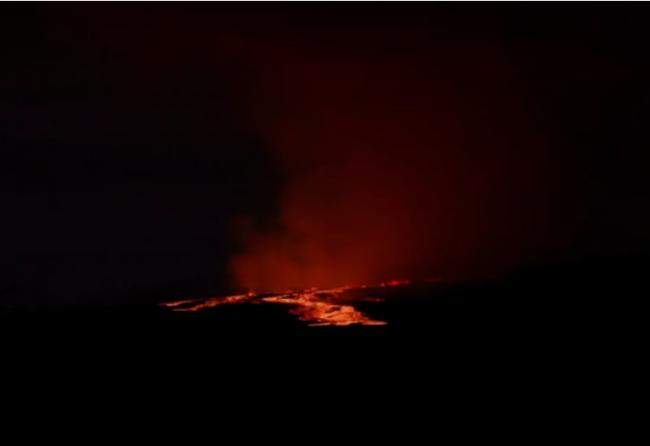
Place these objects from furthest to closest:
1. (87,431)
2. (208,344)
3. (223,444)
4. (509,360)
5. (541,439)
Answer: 1. (208,344)
2. (509,360)
3. (87,431)
4. (223,444)
5. (541,439)

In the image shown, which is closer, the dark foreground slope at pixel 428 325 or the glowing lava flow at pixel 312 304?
the dark foreground slope at pixel 428 325

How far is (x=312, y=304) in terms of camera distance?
9.66 meters

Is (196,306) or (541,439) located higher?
(196,306)

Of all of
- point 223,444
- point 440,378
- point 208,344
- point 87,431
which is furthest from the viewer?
point 208,344

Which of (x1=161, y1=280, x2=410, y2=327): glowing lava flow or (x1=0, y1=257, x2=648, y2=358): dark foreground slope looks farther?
(x1=161, y1=280, x2=410, y2=327): glowing lava flow

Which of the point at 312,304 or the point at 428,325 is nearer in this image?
the point at 428,325

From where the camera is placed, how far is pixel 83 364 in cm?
643

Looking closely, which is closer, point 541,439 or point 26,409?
point 541,439

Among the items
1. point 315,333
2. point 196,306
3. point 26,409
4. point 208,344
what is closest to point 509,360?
point 315,333

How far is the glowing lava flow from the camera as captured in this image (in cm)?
791

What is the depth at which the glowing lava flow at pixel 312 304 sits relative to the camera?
25.9ft

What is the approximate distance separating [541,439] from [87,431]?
10.4ft

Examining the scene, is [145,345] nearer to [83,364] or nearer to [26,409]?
[83,364]

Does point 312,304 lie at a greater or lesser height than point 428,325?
greater
